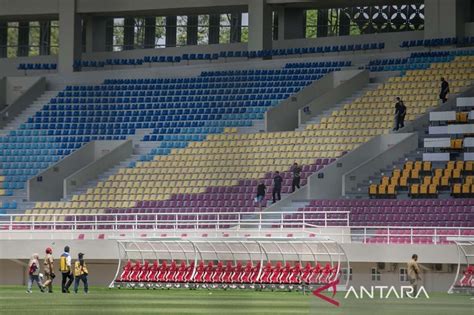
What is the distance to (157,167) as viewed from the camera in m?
44.5

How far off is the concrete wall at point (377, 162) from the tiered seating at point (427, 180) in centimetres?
76

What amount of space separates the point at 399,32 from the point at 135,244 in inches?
696

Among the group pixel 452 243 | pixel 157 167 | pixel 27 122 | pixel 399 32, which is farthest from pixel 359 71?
pixel 452 243

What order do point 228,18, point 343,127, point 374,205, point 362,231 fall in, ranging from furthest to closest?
point 228,18 → point 343,127 → point 374,205 → point 362,231

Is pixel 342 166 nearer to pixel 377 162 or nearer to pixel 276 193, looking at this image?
pixel 377 162

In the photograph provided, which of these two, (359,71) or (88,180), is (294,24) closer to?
(359,71)

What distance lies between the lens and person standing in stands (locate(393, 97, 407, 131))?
4131 cm

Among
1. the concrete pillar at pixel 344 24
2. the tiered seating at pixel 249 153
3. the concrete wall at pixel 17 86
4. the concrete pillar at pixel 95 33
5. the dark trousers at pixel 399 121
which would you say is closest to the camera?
the dark trousers at pixel 399 121

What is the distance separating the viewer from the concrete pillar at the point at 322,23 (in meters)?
50.6

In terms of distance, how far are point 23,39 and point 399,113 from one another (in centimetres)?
1921

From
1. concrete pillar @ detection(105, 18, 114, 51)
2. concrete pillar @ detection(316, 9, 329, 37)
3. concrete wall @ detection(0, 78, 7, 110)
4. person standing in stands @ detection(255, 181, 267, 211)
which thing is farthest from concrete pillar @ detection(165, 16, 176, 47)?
person standing in stands @ detection(255, 181, 267, 211)

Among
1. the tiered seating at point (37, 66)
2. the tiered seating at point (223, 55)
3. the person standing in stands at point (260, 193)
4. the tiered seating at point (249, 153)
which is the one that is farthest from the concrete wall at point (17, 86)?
the person standing in stands at point (260, 193)

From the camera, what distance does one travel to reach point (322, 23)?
167 ft

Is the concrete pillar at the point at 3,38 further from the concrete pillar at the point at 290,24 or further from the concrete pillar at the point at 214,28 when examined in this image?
the concrete pillar at the point at 290,24
